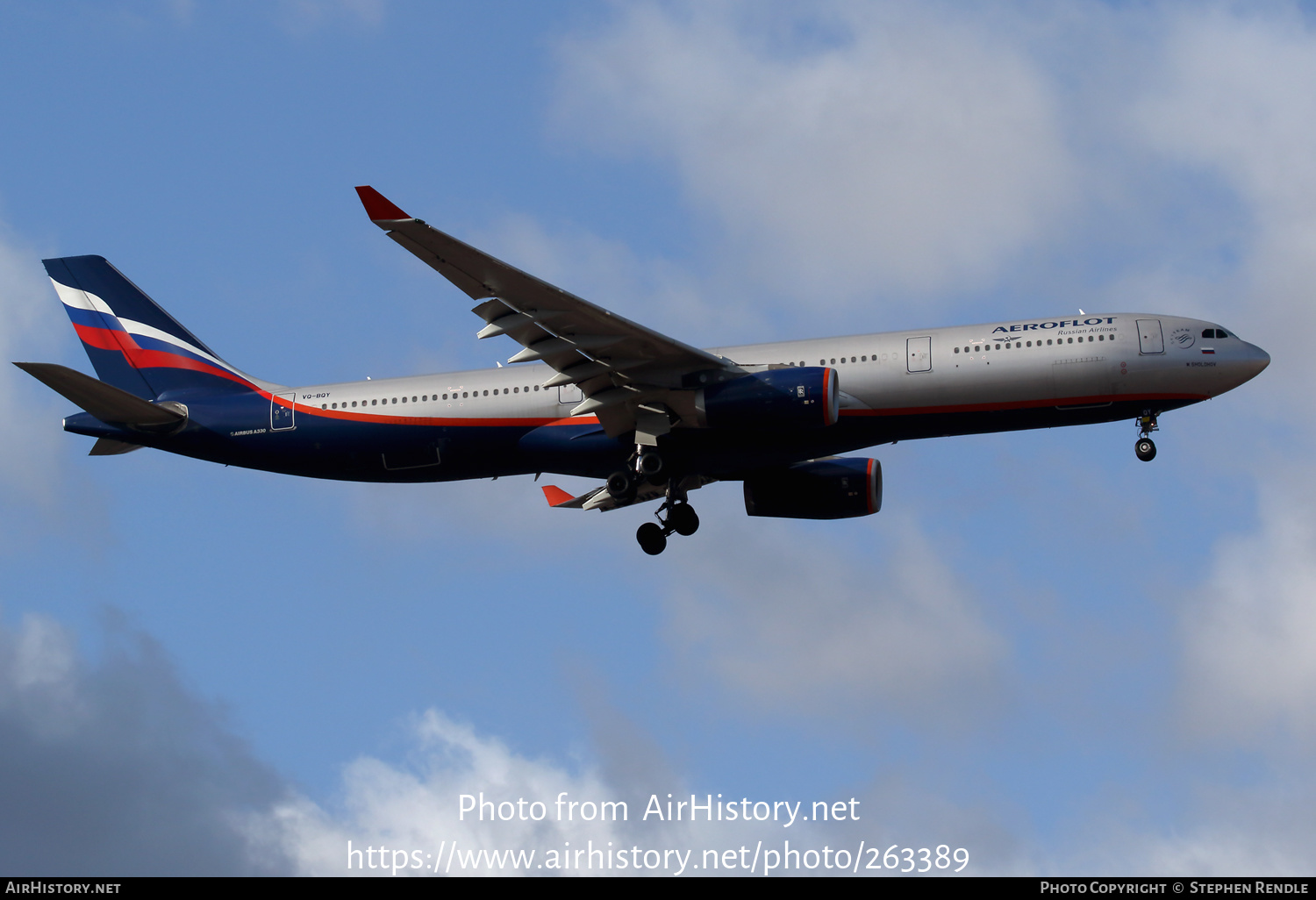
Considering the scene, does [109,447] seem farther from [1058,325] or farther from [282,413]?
[1058,325]

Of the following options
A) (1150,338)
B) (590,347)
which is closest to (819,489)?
(590,347)

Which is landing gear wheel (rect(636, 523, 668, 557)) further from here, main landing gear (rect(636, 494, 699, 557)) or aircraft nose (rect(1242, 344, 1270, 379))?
aircraft nose (rect(1242, 344, 1270, 379))

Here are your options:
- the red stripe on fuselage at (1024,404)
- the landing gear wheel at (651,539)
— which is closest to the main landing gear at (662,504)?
the landing gear wheel at (651,539)

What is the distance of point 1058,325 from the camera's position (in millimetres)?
39562

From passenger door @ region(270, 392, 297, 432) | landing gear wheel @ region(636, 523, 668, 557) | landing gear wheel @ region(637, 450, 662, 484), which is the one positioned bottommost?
landing gear wheel @ region(636, 523, 668, 557)

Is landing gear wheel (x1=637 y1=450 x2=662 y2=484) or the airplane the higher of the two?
the airplane

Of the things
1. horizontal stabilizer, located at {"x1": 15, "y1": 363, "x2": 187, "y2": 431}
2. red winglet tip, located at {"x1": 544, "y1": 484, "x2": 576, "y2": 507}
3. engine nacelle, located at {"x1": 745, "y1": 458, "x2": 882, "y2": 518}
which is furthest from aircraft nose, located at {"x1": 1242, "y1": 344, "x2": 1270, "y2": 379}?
horizontal stabilizer, located at {"x1": 15, "y1": 363, "x2": 187, "y2": 431}

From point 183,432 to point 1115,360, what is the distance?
26167mm

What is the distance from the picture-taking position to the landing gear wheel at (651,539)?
143ft

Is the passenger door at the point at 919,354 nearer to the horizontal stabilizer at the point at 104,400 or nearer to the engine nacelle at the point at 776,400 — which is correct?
the engine nacelle at the point at 776,400

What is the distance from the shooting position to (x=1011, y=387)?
38812 millimetres

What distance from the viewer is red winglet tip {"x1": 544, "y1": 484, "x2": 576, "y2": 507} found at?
46.8 m

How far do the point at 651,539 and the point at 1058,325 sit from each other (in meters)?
12.8

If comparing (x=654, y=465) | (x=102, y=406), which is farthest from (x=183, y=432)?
(x=654, y=465)
